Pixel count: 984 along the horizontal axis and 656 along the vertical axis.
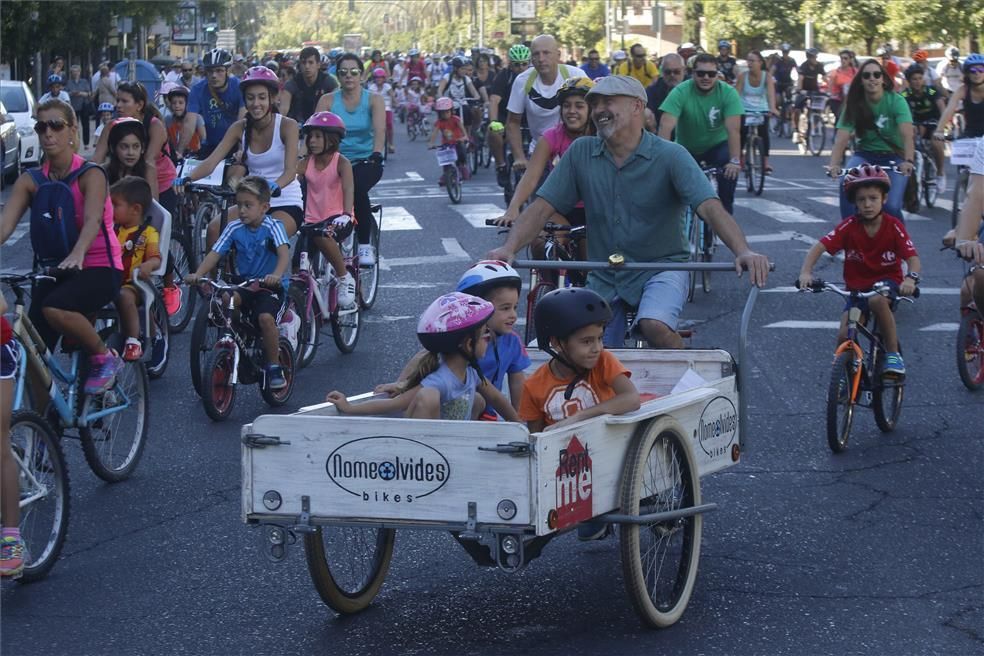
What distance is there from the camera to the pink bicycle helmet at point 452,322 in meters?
5.44

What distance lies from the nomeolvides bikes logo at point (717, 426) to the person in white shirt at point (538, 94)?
6.48 metres

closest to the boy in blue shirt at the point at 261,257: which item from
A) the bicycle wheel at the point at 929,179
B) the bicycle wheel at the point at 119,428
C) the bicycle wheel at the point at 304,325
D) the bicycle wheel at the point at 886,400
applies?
the bicycle wheel at the point at 304,325

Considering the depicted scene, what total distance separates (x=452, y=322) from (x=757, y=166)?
1758 cm

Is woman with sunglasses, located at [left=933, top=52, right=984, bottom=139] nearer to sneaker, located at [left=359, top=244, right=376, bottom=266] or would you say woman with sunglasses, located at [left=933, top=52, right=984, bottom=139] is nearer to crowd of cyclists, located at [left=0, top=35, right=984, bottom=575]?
crowd of cyclists, located at [left=0, top=35, right=984, bottom=575]

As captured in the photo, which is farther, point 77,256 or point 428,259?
point 428,259

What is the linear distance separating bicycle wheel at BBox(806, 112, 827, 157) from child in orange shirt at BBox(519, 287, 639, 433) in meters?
25.1

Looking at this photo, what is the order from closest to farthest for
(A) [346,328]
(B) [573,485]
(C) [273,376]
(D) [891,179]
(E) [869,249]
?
(B) [573,485], (E) [869,249], (C) [273,376], (A) [346,328], (D) [891,179]

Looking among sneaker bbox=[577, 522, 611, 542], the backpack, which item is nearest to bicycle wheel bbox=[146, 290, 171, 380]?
the backpack

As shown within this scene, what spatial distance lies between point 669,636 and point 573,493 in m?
0.73

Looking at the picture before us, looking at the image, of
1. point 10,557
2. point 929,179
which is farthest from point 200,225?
point 929,179

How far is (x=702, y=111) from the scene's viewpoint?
43.5 feet

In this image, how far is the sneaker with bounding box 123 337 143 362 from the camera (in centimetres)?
789

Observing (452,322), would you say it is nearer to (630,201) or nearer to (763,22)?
(630,201)

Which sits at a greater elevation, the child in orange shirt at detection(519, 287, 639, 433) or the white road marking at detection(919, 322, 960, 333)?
the child in orange shirt at detection(519, 287, 639, 433)
